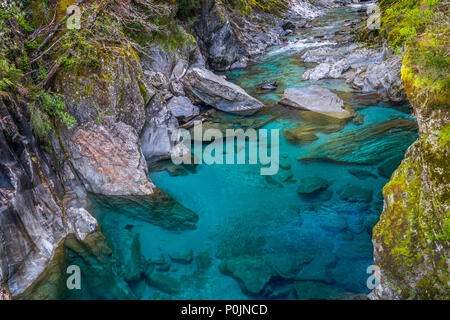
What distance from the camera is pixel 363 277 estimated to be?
16.7ft

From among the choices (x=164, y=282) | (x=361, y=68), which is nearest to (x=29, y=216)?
(x=164, y=282)

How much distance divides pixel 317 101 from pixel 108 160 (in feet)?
28.1

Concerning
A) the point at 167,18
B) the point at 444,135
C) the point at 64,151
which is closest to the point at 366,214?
the point at 444,135

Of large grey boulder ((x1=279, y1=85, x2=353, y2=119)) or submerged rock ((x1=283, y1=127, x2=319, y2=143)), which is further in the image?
large grey boulder ((x1=279, y1=85, x2=353, y2=119))

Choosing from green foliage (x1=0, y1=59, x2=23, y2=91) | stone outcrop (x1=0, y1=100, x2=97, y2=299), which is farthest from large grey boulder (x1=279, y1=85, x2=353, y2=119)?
green foliage (x1=0, y1=59, x2=23, y2=91)

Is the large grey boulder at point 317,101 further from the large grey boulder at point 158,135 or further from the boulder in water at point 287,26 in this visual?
the boulder in water at point 287,26

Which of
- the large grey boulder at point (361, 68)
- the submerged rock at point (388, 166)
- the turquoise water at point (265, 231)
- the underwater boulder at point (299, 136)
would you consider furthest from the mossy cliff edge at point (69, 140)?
the large grey boulder at point (361, 68)

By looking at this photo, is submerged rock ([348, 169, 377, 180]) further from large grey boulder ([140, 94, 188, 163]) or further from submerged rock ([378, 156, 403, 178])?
large grey boulder ([140, 94, 188, 163])

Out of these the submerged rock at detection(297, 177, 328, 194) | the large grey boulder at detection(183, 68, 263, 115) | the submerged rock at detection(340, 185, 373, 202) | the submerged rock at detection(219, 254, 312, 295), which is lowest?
the submerged rock at detection(219, 254, 312, 295)

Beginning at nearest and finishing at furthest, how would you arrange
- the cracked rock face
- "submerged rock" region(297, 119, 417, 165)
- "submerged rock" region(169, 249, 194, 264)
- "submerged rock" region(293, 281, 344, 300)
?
"submerged rock" region(293, 281, 344, 300), "submerged rock" region(169, 249, 194, 264), the cracked rock face, "submerged rock" region(297, 119, 417, 165)

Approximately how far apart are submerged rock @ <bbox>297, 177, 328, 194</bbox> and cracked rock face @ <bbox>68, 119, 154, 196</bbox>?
13.2 ft

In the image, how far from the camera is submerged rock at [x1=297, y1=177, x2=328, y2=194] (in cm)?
739

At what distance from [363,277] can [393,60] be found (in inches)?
405

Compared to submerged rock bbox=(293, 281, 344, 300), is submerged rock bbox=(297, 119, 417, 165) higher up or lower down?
higher up
